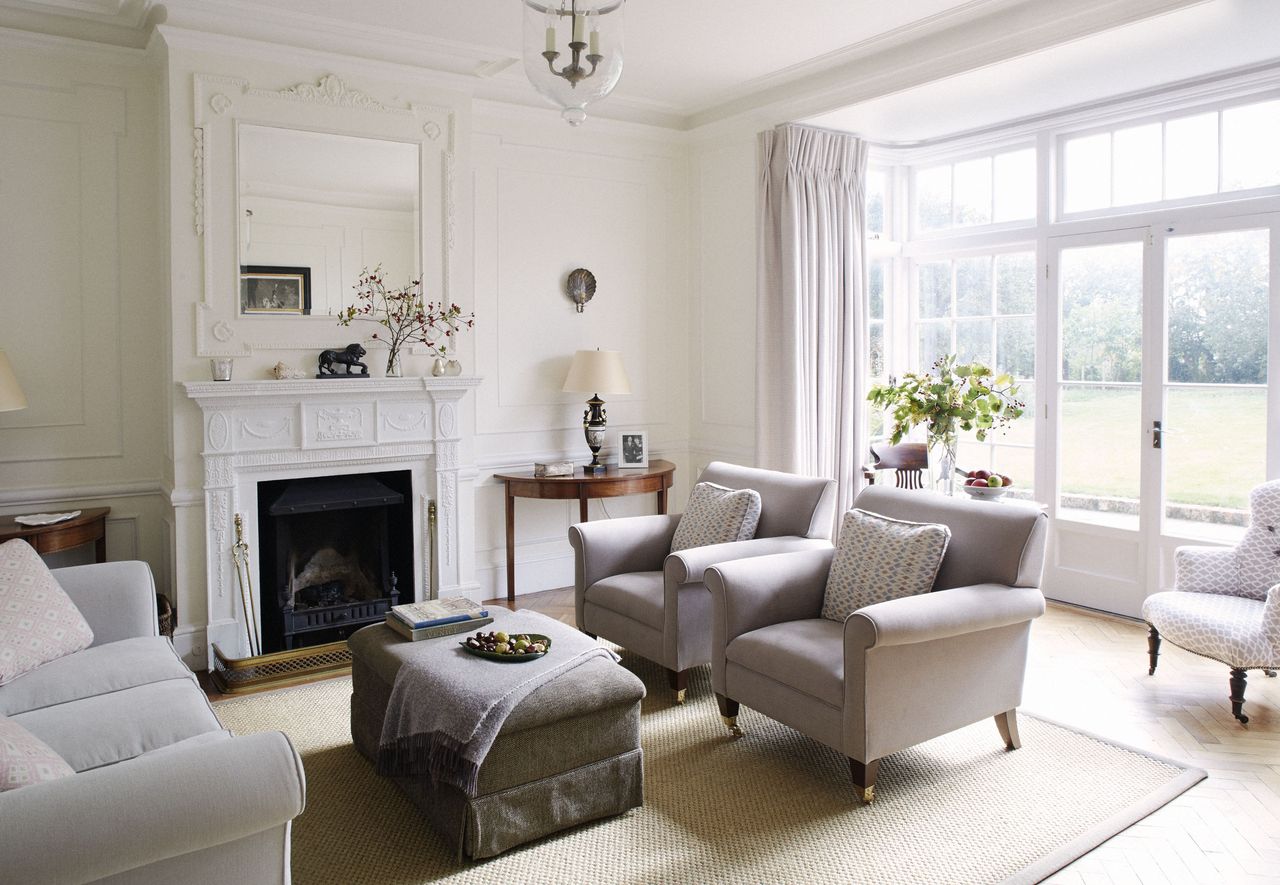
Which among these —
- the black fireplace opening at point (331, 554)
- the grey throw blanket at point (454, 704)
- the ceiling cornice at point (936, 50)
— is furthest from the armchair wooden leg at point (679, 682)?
the ceiling cornice at point (936, 50)

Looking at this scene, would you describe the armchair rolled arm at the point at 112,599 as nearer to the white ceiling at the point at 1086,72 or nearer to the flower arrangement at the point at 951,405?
the flower arrangement at the point at 951,405

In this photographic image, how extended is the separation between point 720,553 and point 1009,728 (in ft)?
4.00

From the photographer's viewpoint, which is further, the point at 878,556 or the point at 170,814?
the point at 878,556

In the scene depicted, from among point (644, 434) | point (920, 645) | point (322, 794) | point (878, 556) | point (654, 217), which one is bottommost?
point (322, 794)

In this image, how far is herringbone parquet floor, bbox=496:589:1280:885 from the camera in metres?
2.58

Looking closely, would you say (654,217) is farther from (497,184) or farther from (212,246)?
(212,246)

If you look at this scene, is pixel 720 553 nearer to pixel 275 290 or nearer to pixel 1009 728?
pixel 1009 728

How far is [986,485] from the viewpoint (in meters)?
4.32

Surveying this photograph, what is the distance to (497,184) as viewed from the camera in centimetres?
530

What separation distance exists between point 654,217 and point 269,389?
2732 mm

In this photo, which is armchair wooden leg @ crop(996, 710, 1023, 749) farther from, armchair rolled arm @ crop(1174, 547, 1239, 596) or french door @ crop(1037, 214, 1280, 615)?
french door @ crop(1037, 214, 1280, 615)

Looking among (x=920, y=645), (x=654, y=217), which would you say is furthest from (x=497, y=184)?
(x=920, y=645)

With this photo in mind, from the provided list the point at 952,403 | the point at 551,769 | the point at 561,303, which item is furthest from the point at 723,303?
the point at 551,769

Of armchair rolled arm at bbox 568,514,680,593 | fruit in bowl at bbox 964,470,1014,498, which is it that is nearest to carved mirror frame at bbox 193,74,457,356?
armchair rolled arm at bbox 568,514,680,593
